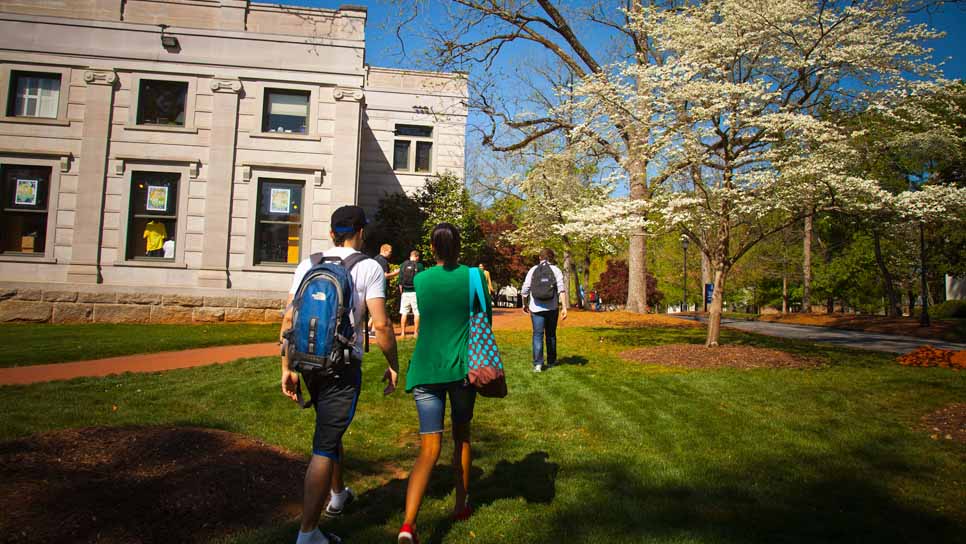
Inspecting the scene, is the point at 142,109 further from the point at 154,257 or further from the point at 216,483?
the point at 216,483

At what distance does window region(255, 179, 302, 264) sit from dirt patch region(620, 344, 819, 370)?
384 inches

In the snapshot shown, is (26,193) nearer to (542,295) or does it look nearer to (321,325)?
(542,295)

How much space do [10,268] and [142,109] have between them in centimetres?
536

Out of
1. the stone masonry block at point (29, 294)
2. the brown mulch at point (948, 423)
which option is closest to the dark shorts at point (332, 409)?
the brown mulch at point (948, 423)

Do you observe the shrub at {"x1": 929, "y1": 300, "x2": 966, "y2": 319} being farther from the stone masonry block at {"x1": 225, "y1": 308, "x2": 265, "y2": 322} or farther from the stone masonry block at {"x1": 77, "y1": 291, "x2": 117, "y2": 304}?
the stone masonry block at {"x1": 77, "y1": 291, "x2": 117, "y2": 304}

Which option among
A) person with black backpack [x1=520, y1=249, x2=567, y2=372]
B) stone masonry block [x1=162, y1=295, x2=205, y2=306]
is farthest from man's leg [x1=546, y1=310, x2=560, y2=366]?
stone masonry block [x1=162, y1=295, x2=205, y2=306]

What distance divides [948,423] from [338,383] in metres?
6.48

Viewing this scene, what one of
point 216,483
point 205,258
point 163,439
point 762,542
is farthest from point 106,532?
point 205,258

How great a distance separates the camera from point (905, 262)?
107 feet

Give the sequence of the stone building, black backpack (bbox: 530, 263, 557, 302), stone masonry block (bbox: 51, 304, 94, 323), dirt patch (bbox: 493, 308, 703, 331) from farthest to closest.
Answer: dirt patch (bbox: 493, 308, 703, 331)
the stone building
stone masonry block (bbox: 51, 304, 94, 323)
black backpack (bbox: 530, 263, 557, 302)

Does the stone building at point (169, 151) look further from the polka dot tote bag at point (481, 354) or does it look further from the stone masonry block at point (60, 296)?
the polka dot tote bag at point (481, 354)

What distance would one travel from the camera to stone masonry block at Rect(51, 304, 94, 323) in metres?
14.8

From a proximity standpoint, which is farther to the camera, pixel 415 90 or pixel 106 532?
pixel 415 90

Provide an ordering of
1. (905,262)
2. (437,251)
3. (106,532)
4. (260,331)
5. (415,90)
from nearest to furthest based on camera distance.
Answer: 1. (106,532)
2. (437,251)
3. (260,331)
4. (415,90)
5. (905,262)
